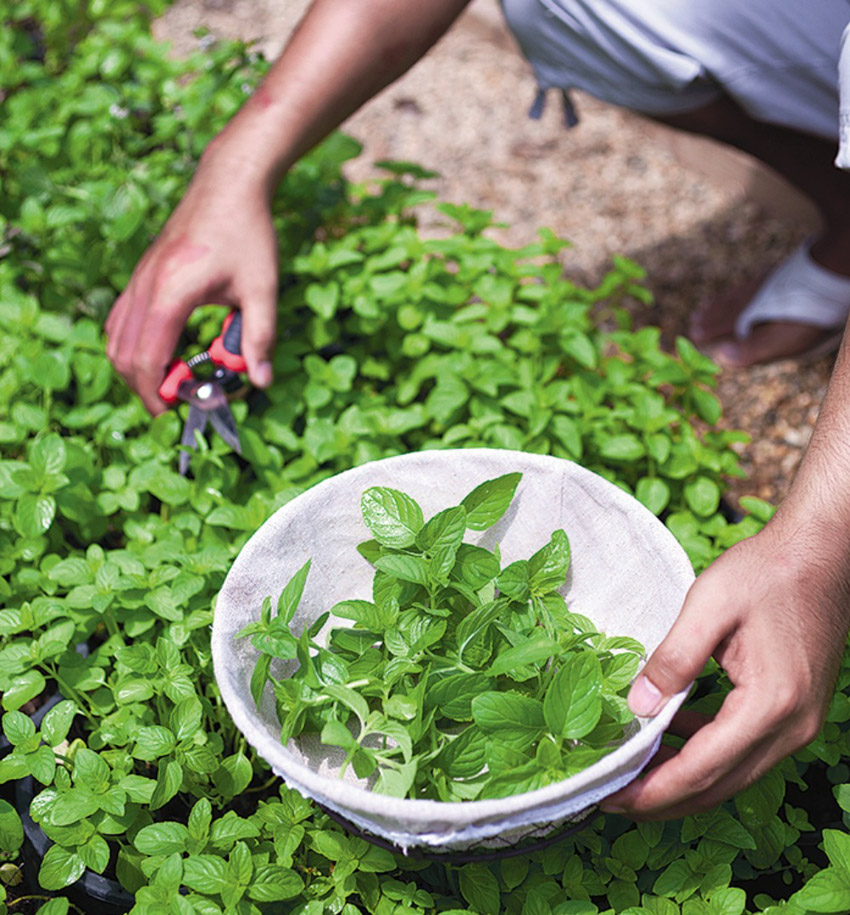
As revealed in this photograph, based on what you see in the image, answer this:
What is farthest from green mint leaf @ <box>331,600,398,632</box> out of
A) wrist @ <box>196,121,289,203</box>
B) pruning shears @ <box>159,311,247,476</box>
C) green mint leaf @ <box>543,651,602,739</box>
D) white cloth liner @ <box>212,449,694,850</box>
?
wrist @ <box>196,121,289,203</box>

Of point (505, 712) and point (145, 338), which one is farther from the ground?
point (145, 338)

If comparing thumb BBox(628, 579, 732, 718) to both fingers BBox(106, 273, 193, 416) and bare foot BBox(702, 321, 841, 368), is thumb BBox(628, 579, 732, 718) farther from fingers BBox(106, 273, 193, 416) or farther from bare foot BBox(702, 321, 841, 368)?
bare foot BBox(702, 321, 841, 368)

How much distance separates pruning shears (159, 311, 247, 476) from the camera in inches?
55.3

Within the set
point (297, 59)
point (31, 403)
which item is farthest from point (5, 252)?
point (297, 59)

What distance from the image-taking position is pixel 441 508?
45.4 inches

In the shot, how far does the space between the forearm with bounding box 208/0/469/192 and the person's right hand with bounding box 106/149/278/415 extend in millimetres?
64

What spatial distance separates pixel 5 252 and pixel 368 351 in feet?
2.36

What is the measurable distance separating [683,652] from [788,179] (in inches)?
63.4

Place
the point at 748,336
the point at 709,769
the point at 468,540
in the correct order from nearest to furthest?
1. the point at 709,769
2. the point at 468,540
3. the point at 748,336

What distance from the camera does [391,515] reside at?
105 cm

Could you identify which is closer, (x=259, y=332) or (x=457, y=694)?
(x=457, y=694)

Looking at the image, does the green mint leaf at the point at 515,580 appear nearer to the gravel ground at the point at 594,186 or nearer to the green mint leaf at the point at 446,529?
the green mint leaf at the point at 446,529

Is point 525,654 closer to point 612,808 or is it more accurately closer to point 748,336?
point 612,808

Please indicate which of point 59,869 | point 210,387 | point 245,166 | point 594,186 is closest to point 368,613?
point 59,869
